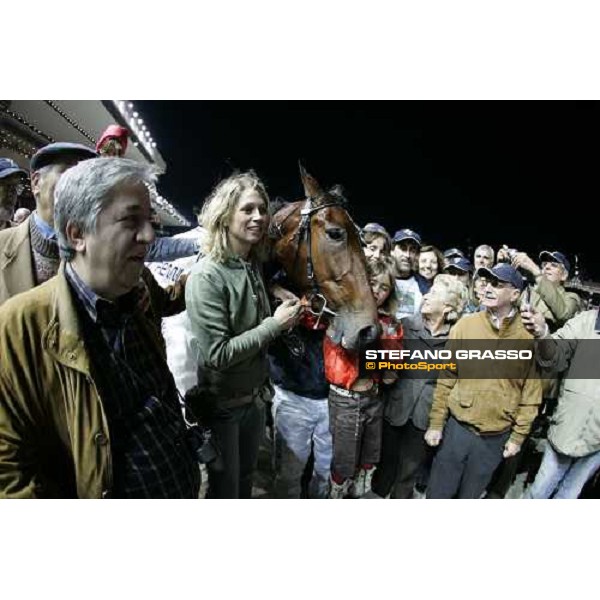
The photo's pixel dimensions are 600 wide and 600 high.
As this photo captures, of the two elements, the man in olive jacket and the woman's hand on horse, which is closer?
the man in olive jacket

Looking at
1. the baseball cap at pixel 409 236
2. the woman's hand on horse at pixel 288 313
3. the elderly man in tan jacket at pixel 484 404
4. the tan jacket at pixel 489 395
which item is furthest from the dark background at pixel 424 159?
the woman's hand on horse at pixel 288 313

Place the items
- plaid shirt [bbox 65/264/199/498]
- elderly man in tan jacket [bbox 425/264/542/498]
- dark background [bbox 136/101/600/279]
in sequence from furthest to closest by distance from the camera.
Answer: elderly man in tan jacket [bbox 425/264/542/498] < dark background [bbox 136/101/600/279] < plaid shirt [bbox 65/264/199/498]

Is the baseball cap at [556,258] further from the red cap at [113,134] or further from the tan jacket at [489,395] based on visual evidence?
the red cap at [113,134]

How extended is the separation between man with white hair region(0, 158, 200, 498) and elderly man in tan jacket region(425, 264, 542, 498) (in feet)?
5.12

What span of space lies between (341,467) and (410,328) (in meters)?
0.91

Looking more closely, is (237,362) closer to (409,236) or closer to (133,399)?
(133,399)

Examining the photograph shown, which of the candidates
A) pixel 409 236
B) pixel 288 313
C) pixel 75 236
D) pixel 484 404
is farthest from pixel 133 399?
pixel 484 404

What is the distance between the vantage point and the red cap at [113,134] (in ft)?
6.96

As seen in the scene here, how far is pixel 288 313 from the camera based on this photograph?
2.16m

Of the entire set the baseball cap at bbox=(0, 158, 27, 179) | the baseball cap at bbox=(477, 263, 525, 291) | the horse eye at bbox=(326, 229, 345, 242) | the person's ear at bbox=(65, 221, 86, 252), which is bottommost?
the baseball cap at bbox=(477, 263, 525, 291)

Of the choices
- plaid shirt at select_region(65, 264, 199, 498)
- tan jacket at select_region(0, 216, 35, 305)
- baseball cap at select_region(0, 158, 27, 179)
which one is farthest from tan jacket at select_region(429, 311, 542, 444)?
baseball cap at select_region(0, 158, 27, 179)

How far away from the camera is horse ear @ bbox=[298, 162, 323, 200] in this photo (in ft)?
7.41

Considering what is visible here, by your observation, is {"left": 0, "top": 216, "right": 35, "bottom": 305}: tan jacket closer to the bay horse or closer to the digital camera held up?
the bay horse

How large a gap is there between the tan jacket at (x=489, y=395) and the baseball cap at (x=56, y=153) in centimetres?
210
